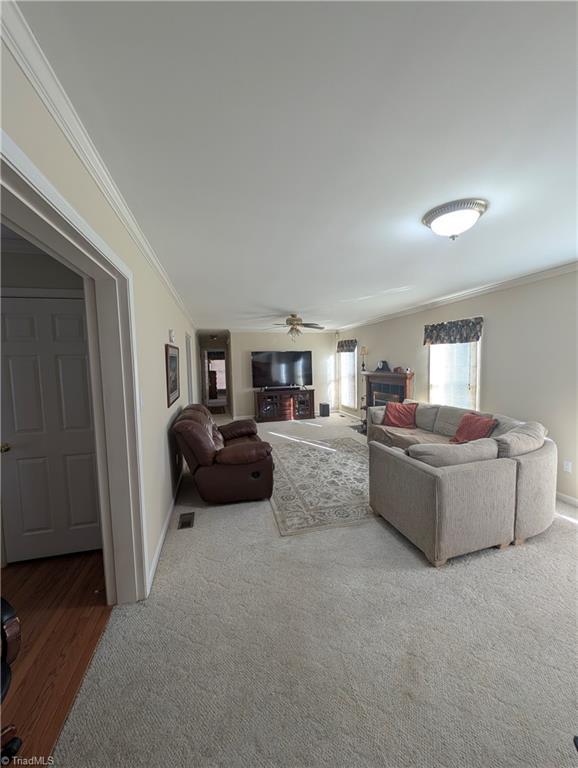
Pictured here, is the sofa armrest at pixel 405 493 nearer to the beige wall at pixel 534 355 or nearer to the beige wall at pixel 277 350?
the beige wall at pixel 534 355

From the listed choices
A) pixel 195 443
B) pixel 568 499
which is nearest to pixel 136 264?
pixel 195 443

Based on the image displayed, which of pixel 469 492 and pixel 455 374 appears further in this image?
pixel 455 374

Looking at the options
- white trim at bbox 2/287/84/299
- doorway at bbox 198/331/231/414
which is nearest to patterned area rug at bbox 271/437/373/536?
white trim at bbox 2/287/84/299

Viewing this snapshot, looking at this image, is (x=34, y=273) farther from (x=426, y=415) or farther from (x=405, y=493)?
(x=426, y=415)

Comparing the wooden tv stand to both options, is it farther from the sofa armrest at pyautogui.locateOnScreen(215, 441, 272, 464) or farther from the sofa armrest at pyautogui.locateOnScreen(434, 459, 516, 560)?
the sofa armrest at pyautogui.locateOnScreen(434, 459, 516, 560)

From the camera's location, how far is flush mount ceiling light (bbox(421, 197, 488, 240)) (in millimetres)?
1741

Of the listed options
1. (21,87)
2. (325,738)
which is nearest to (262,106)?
(21,87)

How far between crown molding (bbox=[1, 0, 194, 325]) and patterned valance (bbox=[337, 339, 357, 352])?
6.10 meters

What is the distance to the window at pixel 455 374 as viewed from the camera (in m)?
4.17

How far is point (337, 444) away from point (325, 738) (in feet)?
13.4

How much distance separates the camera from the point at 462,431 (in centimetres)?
365

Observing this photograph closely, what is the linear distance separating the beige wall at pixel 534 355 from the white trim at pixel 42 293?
4.51 metres

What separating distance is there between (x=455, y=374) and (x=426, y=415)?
2.53 feet

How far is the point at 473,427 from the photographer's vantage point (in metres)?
3.52
